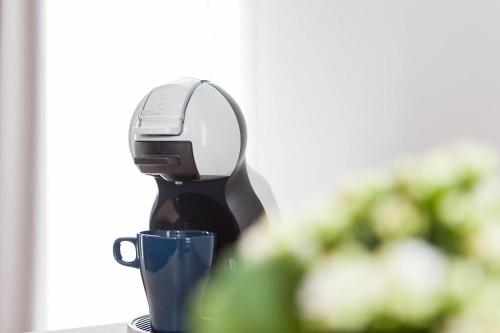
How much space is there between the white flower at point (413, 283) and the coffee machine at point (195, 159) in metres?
0.76

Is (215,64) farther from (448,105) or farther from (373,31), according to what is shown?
(448,105)

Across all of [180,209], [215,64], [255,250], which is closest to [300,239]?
[255,250]

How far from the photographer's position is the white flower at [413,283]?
125 millimetres

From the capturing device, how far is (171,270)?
0.80 meters

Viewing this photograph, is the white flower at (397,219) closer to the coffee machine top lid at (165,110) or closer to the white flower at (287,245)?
the white flower at (287,245)

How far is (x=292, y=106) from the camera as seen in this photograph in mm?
1183

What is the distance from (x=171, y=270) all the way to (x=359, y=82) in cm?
41

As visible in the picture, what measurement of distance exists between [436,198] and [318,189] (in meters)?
0.98

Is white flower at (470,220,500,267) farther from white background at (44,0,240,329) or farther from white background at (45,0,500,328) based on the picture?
white background at (44,0,240,329)

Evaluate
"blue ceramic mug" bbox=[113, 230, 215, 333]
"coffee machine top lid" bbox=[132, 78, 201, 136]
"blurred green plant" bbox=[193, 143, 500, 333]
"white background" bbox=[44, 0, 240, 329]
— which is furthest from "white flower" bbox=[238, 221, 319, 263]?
"white background" bbox=[44, 0, 240, 329]

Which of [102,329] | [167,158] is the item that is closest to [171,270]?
[167,158]

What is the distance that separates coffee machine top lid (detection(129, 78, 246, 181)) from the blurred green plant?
0.75 metres

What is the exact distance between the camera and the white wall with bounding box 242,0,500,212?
812mm

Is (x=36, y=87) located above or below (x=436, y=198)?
above
